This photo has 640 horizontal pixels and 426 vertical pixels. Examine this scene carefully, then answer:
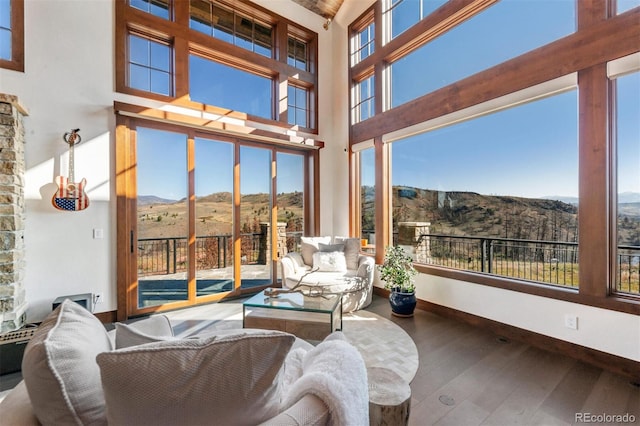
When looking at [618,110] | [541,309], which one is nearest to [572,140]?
[618,110]

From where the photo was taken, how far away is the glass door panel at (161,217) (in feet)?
12.0

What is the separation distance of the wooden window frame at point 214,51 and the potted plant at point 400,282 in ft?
9.64

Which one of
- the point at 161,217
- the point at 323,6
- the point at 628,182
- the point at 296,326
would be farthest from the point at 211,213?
the point at 628,182

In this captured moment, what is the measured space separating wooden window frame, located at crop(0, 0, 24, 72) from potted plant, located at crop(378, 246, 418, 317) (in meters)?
4.79

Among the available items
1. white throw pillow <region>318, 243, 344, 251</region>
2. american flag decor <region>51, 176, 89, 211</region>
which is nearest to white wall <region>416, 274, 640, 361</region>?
white throw pillow <region>318, 243, 344, 251</region>

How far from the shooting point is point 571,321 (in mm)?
2469

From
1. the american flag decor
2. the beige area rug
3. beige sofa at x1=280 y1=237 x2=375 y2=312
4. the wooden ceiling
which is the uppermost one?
the wooden ceiling

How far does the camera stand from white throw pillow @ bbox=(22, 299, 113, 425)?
0.70 meters

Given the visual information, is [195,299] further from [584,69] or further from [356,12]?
[356,12]

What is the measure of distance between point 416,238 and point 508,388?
2443mm

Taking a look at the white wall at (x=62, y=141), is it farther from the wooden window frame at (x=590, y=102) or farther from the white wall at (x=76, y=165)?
the wooden window frame at (x=590, y=102)

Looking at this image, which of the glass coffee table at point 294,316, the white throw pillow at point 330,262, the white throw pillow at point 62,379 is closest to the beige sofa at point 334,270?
the white throw pillow at point 330,262

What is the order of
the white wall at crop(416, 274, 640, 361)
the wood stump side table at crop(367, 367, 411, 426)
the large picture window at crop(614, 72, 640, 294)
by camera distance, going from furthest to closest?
the large picture window at crop(614, 72, 640, 294)
the white wall at crop(416, 274, 640, 361)
the wood stump side table at crop(367, 367, 411, 426)

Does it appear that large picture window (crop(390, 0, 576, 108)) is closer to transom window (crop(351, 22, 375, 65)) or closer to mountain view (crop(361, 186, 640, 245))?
transom window (crop(351, 22, 375, 65))
